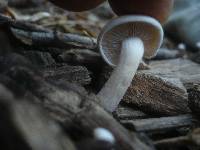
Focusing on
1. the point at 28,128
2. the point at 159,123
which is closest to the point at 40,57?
the point at 159,123

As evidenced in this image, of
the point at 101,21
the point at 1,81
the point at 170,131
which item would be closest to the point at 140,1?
the point at 170,131

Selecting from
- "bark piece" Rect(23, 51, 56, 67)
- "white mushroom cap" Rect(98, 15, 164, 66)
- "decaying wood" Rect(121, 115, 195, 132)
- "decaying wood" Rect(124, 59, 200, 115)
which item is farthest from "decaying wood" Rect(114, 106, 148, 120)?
"bark piece" Rect(23, 51, 56, 67)

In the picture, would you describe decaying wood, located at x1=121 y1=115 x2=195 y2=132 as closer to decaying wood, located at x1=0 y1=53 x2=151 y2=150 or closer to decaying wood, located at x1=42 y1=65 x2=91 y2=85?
decaying wood, located at x1=0 y1=53 x2=151 y2=150

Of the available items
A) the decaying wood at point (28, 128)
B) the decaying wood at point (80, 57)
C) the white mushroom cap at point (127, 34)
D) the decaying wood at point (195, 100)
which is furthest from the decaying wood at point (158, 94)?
the decaying wood at point (28, 128)

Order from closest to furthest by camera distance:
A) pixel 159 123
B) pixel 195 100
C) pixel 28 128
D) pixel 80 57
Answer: pixel 28 128 < pixel 159 123 < pixel 195 100 < pixel 80 57

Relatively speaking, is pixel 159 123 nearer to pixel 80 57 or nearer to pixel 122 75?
pixel 122 75

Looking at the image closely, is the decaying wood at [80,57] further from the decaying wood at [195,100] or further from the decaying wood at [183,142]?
the decaying wood at [183,142]

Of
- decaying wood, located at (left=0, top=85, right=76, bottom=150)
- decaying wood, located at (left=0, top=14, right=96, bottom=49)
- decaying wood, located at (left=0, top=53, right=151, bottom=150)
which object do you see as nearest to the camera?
decaying wood, located at (left=0, top=85, right=76, bottom=150)
